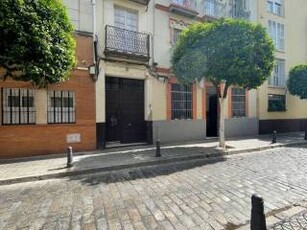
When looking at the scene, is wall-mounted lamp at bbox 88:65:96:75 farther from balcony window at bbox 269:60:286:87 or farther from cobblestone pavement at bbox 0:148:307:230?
balcony window at bbox 269:60:286:87

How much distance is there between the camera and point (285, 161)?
8.72 m

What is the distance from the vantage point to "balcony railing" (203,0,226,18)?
1461 cm

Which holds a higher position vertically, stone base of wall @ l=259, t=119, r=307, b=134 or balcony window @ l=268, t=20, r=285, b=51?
balcony window @ l=268, t=20, r=285, b=51

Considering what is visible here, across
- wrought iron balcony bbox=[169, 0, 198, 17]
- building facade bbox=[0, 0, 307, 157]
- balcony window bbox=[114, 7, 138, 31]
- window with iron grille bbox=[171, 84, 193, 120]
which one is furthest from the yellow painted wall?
balcony window bbox=[114, 7, 138, 31]

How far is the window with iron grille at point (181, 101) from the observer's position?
13438 mm

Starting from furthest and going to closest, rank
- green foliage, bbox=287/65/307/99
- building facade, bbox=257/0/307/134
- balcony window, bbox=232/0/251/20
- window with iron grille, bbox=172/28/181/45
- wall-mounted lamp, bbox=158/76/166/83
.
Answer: building facade, bbox=257/0/307/134
green foliage, bbox=287/65/307/99
balcony window, bbox=232/0/251/20
window with iron grille, bbox=172/28/181/45
wall-mounted lamp, bbox=158/76/166/83

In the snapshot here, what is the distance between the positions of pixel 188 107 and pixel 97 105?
5295mm

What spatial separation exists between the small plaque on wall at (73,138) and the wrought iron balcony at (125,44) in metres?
3.75

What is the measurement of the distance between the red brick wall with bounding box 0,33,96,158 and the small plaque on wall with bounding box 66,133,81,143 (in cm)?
12

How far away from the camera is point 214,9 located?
591 inches

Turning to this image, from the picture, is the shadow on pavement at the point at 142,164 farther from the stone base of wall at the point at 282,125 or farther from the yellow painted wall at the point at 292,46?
the yellow painted wall at the point at 292,46

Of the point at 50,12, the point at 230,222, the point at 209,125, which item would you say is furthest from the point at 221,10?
the point at 230,222

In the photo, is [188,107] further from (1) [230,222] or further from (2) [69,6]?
(1) [230,222]

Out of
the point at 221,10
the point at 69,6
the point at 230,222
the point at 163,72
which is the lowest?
the point at 230,222
